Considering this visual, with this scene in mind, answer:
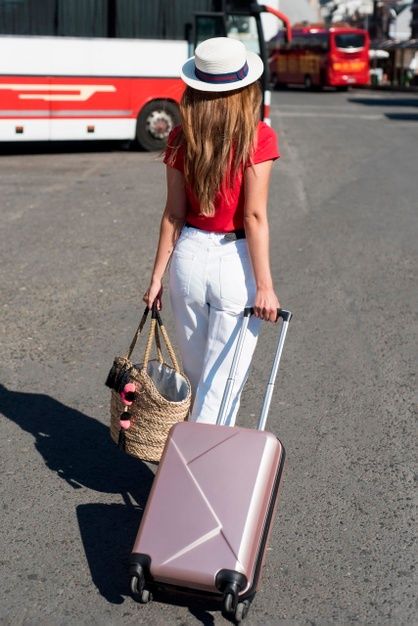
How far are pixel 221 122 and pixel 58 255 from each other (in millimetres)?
5911

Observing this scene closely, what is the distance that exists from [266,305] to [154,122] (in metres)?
14.0

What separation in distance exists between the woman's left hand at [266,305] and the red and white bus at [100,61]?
13.1 meters

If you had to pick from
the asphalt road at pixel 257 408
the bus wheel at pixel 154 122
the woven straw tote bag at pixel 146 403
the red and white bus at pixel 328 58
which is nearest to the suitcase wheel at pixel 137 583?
the asphalt road at pixel 257 408

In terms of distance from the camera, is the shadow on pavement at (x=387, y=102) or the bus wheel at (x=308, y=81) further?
the bus wheel at (x=308, y=81)

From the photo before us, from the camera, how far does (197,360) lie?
4312mm

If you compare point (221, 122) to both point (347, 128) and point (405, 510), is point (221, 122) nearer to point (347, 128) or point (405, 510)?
point (405, 510)

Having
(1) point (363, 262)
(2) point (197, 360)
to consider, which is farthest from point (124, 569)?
(1) point (363, 262)

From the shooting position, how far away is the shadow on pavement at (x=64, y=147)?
18234 millimetres

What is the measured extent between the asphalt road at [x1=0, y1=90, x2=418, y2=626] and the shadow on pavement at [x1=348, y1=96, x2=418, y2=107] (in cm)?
2171

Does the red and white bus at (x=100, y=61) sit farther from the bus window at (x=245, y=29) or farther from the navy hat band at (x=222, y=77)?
the navy hat band at (x=222, y=77)

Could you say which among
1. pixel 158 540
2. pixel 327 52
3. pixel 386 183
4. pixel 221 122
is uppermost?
pixel 221 122

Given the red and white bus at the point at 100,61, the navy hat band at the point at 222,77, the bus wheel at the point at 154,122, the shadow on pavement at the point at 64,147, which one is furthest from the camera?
the shadow on pavement at the point at 64,147

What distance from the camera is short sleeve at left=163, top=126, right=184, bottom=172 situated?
155 inches

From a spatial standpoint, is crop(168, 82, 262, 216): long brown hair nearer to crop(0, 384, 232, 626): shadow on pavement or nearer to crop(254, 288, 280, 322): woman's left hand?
crop(254, 288, 280, 322): woman's left hand
